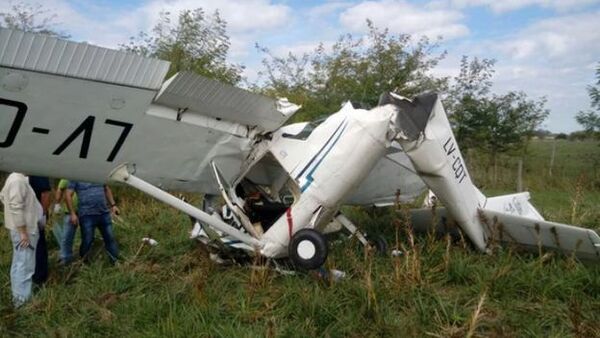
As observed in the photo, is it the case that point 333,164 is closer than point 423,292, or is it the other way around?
point 423,292

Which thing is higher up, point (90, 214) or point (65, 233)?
point (90, 214)

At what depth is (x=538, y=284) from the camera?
14.5ft

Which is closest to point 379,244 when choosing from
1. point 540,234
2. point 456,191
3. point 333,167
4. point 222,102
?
point 456,191

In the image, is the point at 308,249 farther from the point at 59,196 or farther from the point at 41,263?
the point at 59,196

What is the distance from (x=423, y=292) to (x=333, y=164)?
4.54ft

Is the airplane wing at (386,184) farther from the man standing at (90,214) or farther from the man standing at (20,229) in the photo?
the man standing at (20,229)

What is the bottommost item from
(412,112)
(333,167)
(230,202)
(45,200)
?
(45,200)

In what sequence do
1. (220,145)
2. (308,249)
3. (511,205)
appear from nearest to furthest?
(308,249) < (220,145) < (511,205)

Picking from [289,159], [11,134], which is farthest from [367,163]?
[11,134]

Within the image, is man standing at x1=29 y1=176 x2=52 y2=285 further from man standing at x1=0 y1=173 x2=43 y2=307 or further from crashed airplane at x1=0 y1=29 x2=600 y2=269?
crashed airplane at x1=0 y1=29 x2=600 y2=269

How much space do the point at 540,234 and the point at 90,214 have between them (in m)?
4.77

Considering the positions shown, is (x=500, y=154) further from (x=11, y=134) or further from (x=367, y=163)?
(x=11, y=134)

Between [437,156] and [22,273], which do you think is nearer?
[22,273]

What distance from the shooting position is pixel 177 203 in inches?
187
